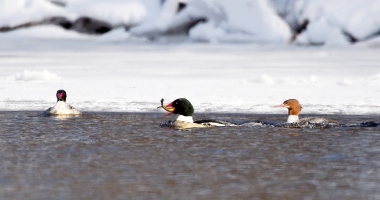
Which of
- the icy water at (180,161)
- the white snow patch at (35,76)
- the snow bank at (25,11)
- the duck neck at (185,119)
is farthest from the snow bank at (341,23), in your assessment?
the duck neck at (185,119)

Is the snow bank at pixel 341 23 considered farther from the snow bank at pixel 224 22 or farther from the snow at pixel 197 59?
the snow bank at pixel 224 22

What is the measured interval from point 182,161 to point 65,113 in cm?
438

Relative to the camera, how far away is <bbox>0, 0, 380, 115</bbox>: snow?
1373cm

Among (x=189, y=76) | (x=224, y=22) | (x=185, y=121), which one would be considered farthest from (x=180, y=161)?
(x=224, y=22)

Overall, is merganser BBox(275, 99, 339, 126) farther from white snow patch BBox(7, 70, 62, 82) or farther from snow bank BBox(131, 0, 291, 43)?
snow bank BBox(131, 0, 291, 43)

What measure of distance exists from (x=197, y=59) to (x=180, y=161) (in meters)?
9.76

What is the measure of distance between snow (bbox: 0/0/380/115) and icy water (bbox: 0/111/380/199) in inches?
77.4

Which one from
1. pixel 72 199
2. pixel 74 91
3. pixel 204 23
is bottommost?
pixel 72 199

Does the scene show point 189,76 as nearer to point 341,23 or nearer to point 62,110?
point 341,23

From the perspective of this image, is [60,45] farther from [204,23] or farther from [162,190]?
[162,190]

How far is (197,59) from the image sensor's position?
17891 mm

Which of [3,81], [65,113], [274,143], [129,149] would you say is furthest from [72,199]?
[3,81]

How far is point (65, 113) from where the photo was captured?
12281mm

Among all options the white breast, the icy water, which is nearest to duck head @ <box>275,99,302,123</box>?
the icy water
